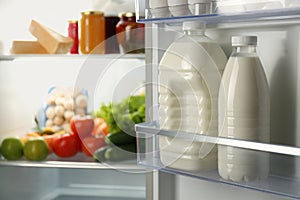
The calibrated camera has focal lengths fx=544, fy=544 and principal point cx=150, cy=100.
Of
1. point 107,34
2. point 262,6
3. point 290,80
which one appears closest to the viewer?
point 262,6

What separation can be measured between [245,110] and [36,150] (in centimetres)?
97

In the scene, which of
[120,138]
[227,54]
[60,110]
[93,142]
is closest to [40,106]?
[60,110]

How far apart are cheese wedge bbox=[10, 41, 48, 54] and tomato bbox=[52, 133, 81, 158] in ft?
0.93

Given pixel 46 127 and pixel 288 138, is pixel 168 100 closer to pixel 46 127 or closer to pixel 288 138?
pixel 288 138

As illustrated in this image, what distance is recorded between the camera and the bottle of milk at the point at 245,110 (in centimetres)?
93

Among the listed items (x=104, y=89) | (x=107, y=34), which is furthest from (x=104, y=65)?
(x=107, y=34)

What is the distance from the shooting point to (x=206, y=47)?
3.31 ft

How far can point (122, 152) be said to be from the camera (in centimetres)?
114

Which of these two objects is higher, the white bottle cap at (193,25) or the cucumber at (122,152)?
the white bottle cap at (193,25)

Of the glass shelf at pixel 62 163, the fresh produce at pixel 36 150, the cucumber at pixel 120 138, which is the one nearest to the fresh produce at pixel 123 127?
the cucumber at pixel 120 138

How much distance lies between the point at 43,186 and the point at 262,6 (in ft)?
4.02

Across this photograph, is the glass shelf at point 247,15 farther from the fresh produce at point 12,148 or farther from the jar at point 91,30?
the fresh produce at point 12,148

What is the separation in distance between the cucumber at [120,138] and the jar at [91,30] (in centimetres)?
56

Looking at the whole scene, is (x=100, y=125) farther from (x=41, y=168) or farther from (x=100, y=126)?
(x=41, y=168)
